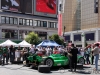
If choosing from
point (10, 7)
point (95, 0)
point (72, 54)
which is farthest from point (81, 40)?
point (72, 54)

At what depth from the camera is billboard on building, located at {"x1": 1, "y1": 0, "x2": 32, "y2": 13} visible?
61381mm

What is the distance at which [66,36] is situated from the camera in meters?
97.2

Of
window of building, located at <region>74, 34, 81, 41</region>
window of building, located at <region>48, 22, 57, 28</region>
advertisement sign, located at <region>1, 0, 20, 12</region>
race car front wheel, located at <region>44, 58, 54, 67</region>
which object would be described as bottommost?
race car front wheel, located at <region>44, 58, 54, 67</region>

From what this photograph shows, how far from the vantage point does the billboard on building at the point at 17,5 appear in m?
61.4

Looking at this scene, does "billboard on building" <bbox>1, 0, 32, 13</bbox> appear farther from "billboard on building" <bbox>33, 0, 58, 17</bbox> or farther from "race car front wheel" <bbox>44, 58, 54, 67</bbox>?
"race car front wheel" <bbox>44, 58, 54, 67</bbox>

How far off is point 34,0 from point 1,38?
18.2 meters

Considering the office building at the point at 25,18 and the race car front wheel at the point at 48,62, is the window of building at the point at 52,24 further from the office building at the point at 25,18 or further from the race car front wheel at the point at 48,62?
the race car front wheel at the point at 48,62

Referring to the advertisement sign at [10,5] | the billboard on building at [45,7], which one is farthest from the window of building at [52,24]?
the advertisement sign at [10,5]

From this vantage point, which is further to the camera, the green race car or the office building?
the office building

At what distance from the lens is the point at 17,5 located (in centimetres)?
6488

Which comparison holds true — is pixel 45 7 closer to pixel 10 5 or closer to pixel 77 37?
pixel 10 5

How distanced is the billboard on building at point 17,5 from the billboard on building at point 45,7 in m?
2.24

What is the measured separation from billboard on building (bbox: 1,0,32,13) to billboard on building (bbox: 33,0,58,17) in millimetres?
2241

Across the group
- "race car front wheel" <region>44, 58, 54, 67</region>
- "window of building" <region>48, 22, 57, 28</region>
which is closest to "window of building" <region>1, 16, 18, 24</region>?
"window of building" <region>48, 22, 57, 28</region>
